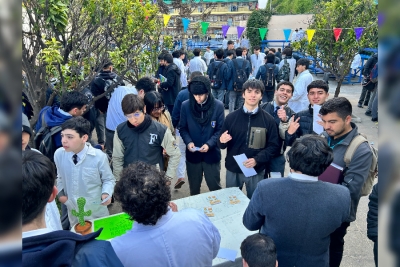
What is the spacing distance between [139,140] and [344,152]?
1.74 metres

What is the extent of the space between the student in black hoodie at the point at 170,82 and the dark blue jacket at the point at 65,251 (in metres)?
Answer: 5.31

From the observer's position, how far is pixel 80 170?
254 cm

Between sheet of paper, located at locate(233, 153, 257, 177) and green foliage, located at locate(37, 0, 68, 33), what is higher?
green foliage, located at locate(37, 0, 68, 33)

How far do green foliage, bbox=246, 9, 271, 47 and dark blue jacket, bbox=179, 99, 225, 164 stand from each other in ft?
62.8

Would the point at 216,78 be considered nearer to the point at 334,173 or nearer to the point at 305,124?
the point at 305,124

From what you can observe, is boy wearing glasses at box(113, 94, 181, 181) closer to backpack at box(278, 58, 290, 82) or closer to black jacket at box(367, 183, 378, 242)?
black jacket at box(367, 183, 378, 242)

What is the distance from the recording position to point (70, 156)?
2.56 meters

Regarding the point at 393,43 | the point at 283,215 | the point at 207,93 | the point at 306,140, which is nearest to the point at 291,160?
the point at 306,140

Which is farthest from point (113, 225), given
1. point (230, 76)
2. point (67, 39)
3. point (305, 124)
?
point (230, 76)

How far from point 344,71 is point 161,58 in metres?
4.05

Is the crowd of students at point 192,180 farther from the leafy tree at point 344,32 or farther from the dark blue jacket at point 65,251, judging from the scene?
the leafy tree at point 344,32

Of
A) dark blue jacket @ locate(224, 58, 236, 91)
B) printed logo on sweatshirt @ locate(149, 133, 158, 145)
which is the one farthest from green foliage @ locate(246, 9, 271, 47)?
printed logo on sweatshirt @ locate(149, 133, 158, 145)

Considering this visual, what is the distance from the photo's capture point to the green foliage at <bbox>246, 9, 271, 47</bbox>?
2155 centimetres

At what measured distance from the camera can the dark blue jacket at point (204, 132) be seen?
3438 mm
